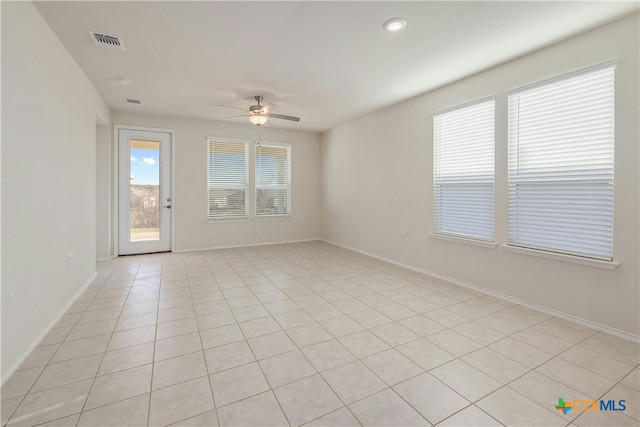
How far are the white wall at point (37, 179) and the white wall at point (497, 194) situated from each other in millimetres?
4314

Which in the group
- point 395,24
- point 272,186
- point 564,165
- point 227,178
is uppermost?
point 395,24

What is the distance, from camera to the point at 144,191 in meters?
5.64

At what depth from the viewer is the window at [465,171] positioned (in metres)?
3.51

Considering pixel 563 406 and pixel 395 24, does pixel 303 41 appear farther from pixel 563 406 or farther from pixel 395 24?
pixel 563 406

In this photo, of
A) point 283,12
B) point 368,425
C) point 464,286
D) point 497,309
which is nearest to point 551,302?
point 497,309

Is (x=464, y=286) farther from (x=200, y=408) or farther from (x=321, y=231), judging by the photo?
(x=321, y=231)

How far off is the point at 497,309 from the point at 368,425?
221 centimetres

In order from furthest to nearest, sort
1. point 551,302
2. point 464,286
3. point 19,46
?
point 464,286 < point 551,302 < point 19,46

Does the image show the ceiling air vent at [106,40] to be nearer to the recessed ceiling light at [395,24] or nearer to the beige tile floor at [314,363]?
the recessed ceiling light at [395,24]

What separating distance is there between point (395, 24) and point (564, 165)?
209cm

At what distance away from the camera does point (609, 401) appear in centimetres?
174

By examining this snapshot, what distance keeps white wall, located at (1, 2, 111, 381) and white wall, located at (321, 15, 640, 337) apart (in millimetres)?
4314

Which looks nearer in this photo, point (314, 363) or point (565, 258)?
point (314, 363)

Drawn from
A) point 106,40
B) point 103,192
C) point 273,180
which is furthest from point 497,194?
point 103,192
